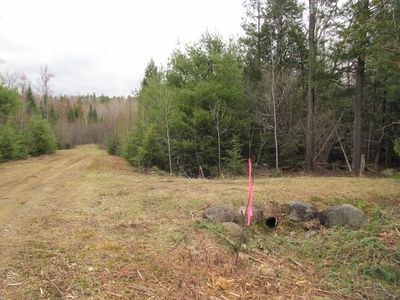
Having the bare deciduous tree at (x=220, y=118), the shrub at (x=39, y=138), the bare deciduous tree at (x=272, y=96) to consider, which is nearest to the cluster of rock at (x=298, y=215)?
the bare deciduous tree at (x=220, y=118)

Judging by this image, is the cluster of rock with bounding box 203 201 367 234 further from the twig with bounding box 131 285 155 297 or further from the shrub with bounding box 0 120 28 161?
the shrub with bounding box 0 120 28 161

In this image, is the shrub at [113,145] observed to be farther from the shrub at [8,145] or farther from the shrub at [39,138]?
the shrub at [8,145]

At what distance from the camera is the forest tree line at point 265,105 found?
56.4 ft

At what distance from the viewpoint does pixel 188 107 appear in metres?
18.7

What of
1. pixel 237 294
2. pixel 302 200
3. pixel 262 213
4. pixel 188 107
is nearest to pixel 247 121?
pixel 188 107

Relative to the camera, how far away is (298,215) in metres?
6.95

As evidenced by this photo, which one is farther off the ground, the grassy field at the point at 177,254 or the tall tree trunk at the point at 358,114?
the tall tree trunk at the point at 358,114

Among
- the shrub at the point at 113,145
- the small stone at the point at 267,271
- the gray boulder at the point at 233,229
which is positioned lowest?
the small stone at the point at 267,271

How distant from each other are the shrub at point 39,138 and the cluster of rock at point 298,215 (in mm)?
23632

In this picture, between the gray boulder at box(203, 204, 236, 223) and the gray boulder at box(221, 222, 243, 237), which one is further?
the gray boulder at box(203, 204, 236, 223)

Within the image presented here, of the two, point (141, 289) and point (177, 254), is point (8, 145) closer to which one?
point (177, 254)

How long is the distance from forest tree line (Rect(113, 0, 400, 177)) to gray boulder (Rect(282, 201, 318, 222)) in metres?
9.36

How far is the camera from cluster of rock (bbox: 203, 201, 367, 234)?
6.29 m

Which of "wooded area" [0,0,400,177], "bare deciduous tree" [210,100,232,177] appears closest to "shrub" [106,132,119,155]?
"wooded area" [0,0,400,177]
